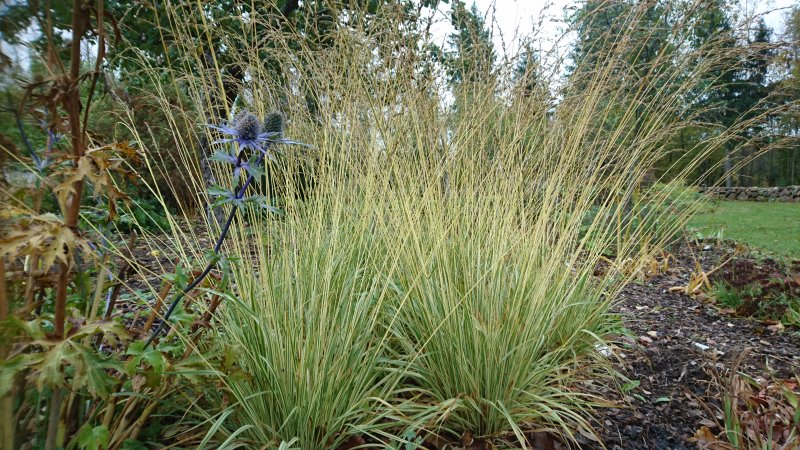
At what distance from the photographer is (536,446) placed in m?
1.49

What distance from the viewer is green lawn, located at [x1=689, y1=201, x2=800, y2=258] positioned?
620 centimetres

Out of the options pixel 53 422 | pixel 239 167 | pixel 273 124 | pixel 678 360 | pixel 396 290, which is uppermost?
pixel 273 124

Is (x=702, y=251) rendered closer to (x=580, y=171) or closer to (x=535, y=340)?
(x=580, y=171)

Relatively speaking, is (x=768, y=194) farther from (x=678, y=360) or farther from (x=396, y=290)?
(x=396, y=290)

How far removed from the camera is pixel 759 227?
341 inches

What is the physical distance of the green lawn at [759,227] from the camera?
6196mm

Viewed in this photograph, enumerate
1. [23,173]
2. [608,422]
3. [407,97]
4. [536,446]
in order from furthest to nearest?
1. [407,97]
2. [608,422]
3. [536,446]
4. [23,173]

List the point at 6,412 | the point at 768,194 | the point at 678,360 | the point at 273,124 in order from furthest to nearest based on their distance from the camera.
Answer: the point at 768,194
the point at 678,360
the point at 273,124
the point at 6,412

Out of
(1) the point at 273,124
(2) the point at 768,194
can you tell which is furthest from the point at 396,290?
(2) the point at 768,194

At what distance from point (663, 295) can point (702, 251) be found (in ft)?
6.96

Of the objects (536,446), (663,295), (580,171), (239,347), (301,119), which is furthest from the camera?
(663,295)

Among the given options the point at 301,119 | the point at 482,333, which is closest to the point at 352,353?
the point at 482,333

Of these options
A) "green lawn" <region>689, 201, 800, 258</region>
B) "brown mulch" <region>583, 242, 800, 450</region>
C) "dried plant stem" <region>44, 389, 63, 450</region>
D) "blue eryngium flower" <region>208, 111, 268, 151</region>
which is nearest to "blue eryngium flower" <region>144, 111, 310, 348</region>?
"blue eryngium flower" <region>208, 111, 268, 151</region>

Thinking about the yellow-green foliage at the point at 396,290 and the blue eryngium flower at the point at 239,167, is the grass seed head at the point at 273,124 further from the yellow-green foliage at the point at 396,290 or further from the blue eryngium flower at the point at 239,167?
the yellow-green foliage at the point at 396,290
